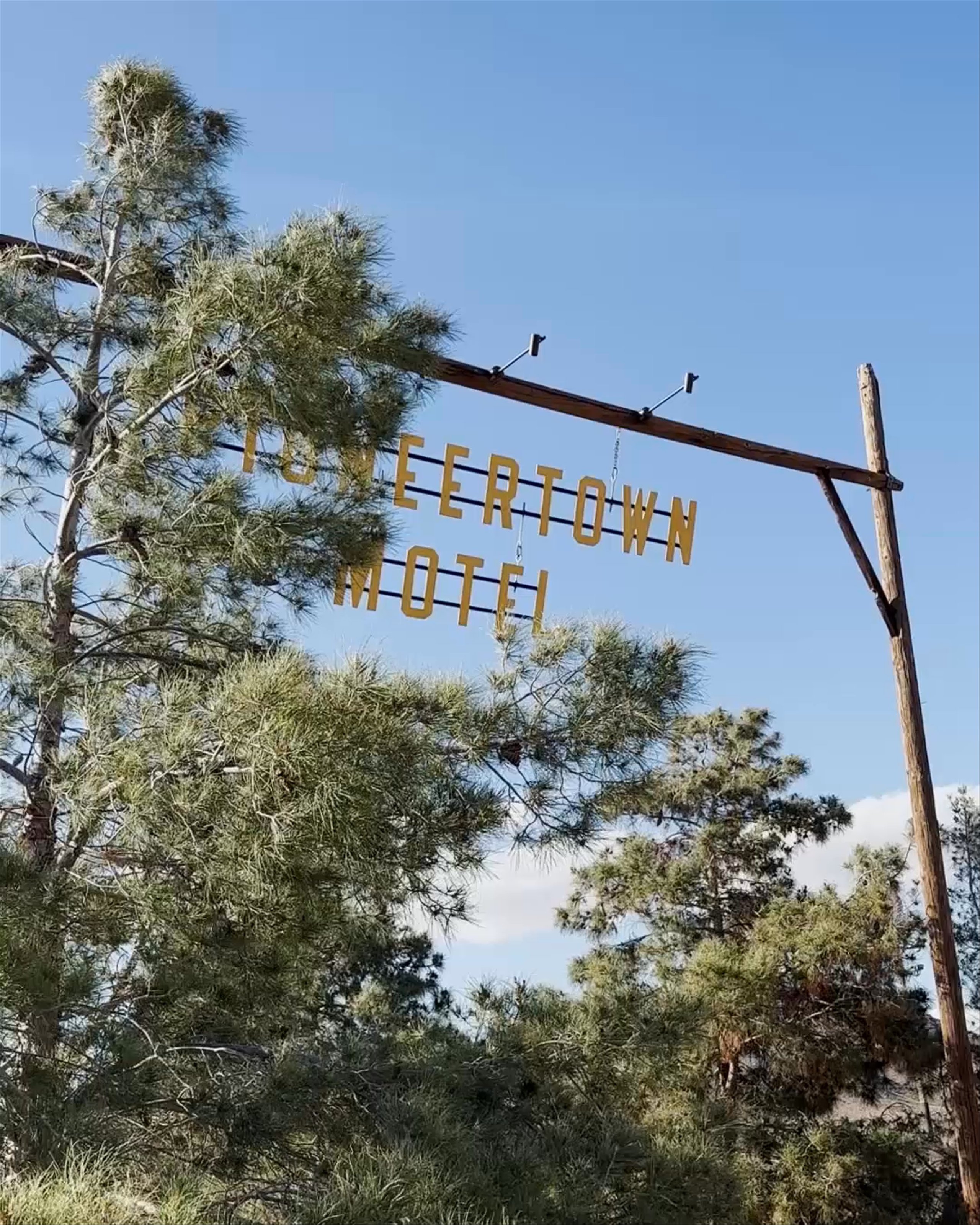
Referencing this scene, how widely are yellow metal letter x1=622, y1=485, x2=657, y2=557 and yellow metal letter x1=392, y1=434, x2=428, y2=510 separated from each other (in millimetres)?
930

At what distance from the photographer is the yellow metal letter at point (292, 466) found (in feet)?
12.5

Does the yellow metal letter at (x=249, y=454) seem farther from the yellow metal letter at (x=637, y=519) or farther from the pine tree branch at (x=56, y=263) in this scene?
the yellow metal letter at (x=637, y=519)

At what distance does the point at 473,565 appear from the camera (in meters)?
4.70

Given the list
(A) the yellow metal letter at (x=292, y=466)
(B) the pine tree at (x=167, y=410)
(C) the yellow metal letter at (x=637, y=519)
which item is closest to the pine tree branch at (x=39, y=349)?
(B) the pine tree at (x=167, y=410)

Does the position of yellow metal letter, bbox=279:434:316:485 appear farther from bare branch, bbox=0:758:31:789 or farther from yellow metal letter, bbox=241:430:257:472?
bare branch, bbox=0:758:31:789

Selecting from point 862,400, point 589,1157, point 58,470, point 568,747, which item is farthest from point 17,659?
point 862,400

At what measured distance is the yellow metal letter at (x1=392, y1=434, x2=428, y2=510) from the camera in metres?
4.50

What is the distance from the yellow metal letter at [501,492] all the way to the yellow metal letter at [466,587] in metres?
0.21

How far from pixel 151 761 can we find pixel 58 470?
1.49 m

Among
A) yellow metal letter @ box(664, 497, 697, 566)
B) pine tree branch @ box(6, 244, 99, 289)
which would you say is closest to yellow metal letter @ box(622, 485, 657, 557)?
yellow metal letter @ box(664, 497, 697, 566)

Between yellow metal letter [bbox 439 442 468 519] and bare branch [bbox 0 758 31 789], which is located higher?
yellow metal letter [bbox 439 442 468 519]

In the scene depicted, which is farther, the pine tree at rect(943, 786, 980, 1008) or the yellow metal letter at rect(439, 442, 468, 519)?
the pine tree at rect(943, 786, 980, 1008)

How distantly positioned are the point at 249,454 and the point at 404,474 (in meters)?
0.76

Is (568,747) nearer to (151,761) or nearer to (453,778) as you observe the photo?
(453,778)
